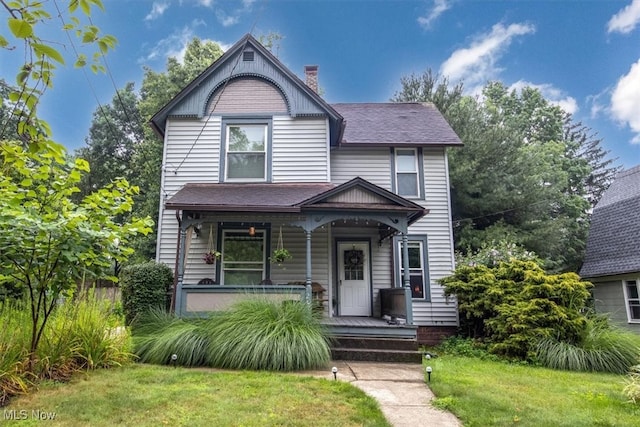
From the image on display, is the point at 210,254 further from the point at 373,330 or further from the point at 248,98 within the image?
the point at 248,98

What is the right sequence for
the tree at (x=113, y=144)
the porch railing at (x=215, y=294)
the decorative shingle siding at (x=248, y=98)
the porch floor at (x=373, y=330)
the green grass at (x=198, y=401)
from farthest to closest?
the tree at (x=113, y=144) < the decorative shingle siding at (x=248, y=98) < the porch railing at (x=215, y=294) < the porch floor at (x=373, y=330) < the green grass at (x=198, y=401)

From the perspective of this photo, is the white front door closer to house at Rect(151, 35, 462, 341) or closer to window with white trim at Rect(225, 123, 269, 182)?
house at Rect(151, 35, 462, 341)

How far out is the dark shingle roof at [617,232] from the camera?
12.7 meters

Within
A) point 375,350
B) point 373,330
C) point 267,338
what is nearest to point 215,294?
point 267,338

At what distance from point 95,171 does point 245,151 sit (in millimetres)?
16388

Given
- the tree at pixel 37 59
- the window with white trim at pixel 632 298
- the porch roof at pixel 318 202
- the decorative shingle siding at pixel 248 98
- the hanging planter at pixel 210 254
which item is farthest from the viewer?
the window with white trim at pixel 632 298

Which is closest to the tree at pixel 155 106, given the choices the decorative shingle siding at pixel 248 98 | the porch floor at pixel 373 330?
the decorative shingle siding at pixel 248 98

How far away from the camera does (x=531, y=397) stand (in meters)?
4.80

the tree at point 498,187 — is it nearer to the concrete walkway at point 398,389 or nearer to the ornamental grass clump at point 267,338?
the concrete walkway at point 398,389

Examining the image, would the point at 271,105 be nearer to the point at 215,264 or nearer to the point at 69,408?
the point at 215,264

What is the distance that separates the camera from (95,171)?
22.0m

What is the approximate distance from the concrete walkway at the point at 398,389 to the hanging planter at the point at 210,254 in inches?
155

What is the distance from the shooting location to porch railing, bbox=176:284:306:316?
7.48 meters

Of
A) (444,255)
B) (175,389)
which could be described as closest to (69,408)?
(175,389)
